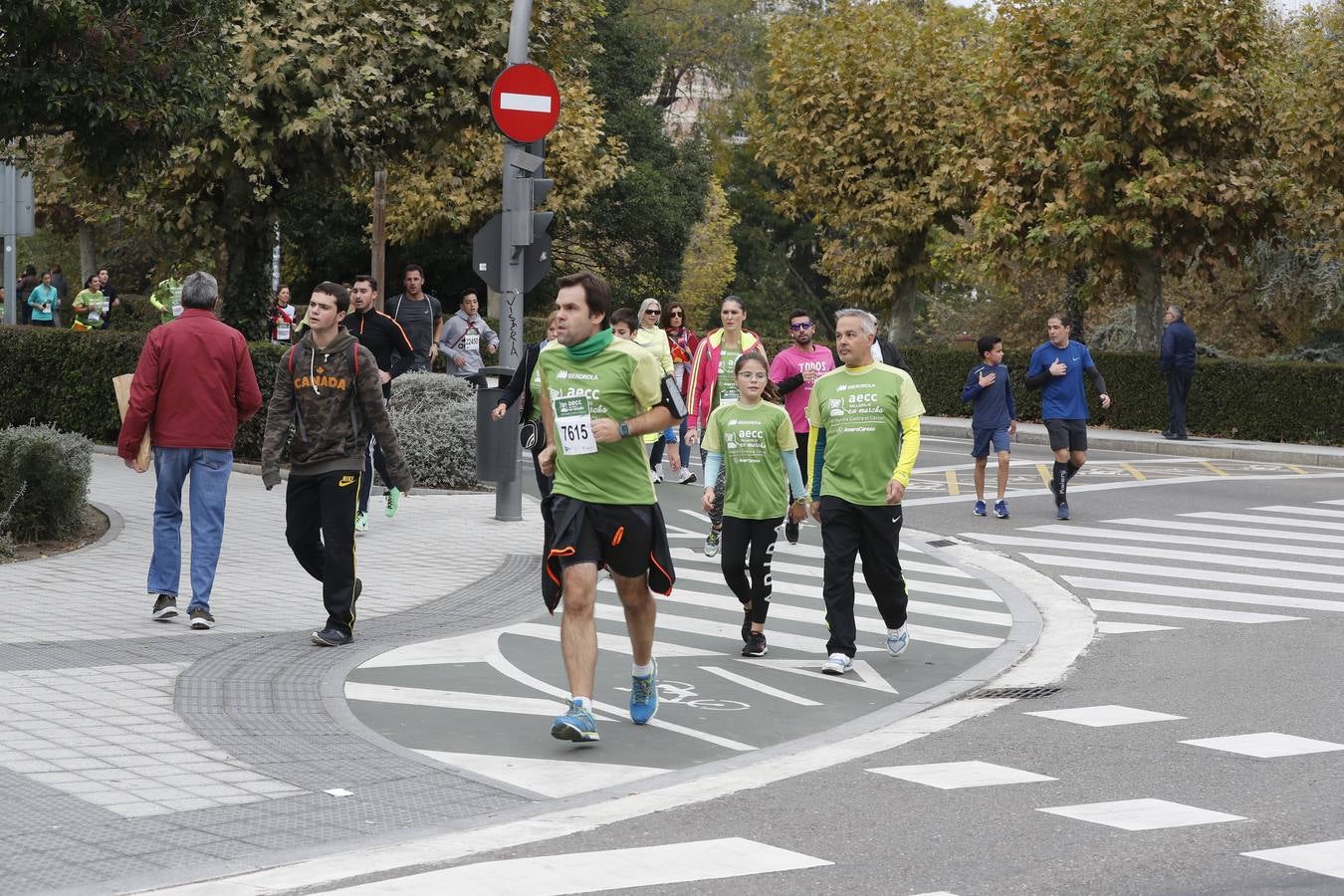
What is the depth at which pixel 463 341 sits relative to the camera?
2048 centimetres

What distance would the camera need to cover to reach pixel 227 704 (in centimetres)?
770

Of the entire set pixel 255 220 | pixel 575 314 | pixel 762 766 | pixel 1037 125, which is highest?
pixel 1037 125

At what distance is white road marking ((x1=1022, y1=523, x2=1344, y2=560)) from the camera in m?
14.7

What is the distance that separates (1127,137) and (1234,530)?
15050 millimetres

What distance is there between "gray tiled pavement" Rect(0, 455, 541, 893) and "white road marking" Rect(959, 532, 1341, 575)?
14.9 ft

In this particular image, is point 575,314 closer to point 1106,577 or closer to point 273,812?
point 273,812

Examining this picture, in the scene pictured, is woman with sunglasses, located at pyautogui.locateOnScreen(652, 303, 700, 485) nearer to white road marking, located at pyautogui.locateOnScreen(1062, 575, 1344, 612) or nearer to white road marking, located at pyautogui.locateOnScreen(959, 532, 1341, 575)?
white road marking, located at pyautogui.locateOnScreen(959, 532, 1341, 575)

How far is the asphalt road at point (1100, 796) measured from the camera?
5.36 meters

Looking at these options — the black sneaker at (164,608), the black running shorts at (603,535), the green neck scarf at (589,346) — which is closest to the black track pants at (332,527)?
the black sneaker at (164,608)

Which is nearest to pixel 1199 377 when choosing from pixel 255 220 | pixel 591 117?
pixel 255 220

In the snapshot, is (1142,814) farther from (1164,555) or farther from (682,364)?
(682,364)

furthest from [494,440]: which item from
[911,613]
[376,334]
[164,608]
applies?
[164,608]

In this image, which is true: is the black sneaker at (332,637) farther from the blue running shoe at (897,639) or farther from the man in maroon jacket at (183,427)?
the blue running shoe at (897,639)

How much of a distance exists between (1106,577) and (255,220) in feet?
42.7
